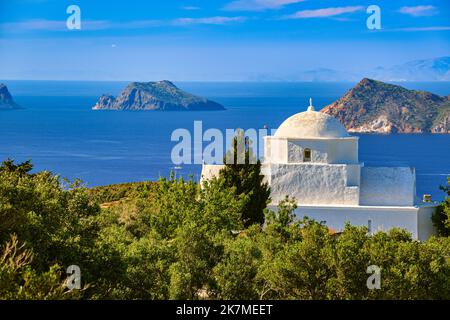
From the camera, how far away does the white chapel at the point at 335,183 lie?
35219 mm

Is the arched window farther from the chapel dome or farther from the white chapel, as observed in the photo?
the chapel dome

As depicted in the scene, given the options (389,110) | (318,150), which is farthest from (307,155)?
(389,110)

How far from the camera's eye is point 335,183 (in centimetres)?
3578

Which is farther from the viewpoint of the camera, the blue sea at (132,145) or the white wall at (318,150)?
the blue sea at (132,145)

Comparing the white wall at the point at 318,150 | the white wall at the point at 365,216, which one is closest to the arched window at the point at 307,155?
the white wall at the point at 318,150

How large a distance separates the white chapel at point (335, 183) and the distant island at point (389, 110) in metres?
149

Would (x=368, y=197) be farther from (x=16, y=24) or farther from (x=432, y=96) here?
(x=432, y=96)

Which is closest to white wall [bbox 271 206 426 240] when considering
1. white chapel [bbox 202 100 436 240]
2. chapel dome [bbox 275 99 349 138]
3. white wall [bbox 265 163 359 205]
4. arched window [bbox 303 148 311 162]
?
white chapel [bbox 202 100 436 240]

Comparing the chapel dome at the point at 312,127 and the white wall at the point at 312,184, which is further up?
the chapel dome at the point at 312,127

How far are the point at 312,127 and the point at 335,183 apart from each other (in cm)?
248

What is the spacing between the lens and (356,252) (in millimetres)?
23406

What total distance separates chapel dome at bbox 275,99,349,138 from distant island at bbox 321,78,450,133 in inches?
5833

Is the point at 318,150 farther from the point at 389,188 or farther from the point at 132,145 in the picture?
the point at 132,145

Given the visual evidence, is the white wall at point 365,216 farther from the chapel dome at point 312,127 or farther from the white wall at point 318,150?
the chapel dome at point 312,127
